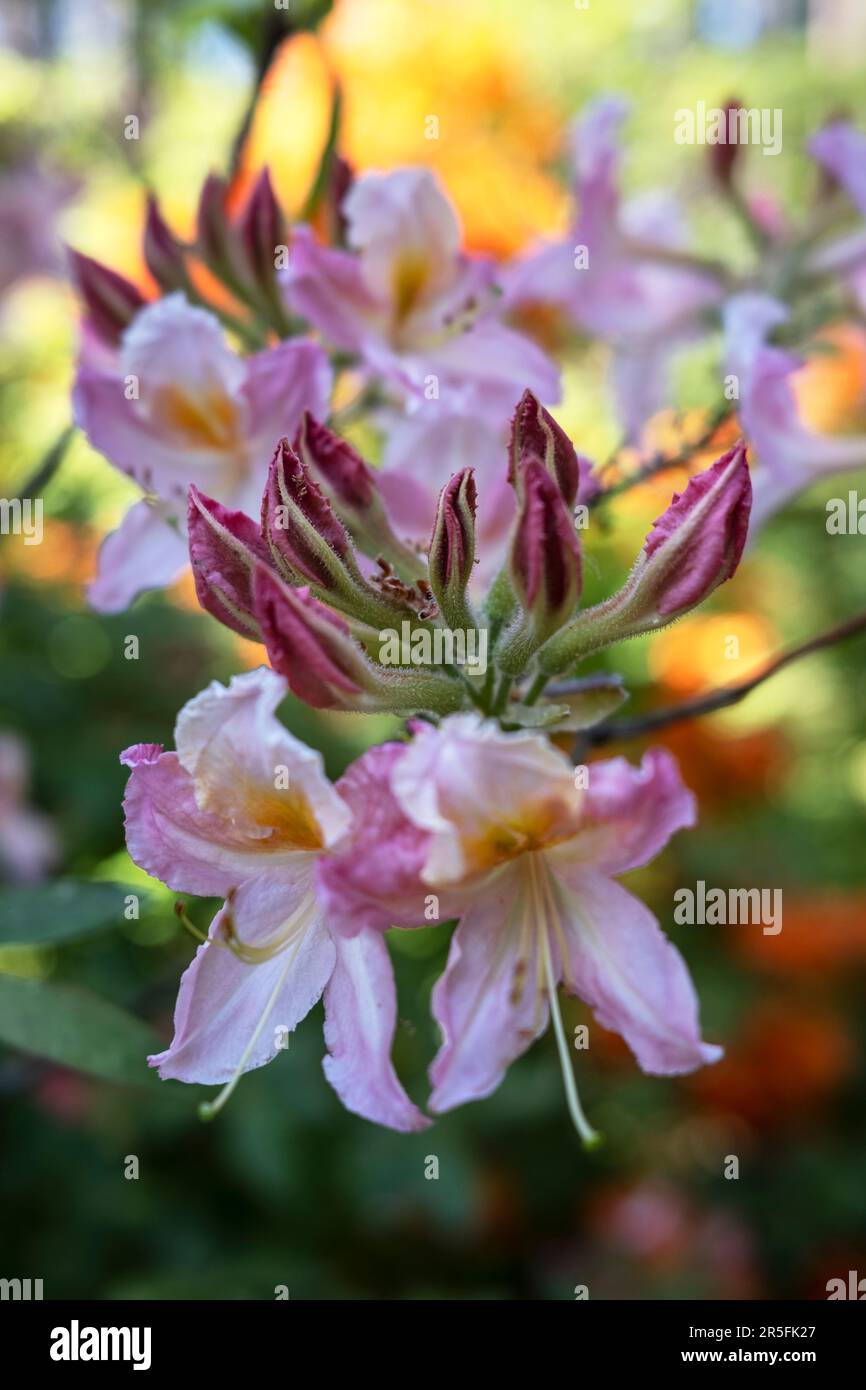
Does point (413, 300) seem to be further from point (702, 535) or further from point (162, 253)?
point (702, 535)

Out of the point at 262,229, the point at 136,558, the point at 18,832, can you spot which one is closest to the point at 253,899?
the point at 136,558

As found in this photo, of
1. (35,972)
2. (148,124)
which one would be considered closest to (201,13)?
(35,972)

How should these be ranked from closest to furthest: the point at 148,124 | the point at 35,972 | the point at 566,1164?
the point at 35,972 → the point at 566,1164 → the point at 148,124

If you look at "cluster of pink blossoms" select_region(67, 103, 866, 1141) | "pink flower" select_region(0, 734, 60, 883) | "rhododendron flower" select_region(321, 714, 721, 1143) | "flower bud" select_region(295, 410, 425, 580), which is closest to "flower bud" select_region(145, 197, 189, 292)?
"cluster of pink blossoms" select_region(67, 103, 866, 1141)

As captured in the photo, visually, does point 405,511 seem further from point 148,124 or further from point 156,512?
point 148,124

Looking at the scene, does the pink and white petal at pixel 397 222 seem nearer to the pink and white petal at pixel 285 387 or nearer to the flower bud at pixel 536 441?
the pink and white petal at pixel 285 387

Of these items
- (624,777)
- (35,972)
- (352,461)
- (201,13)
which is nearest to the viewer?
(624,777)
